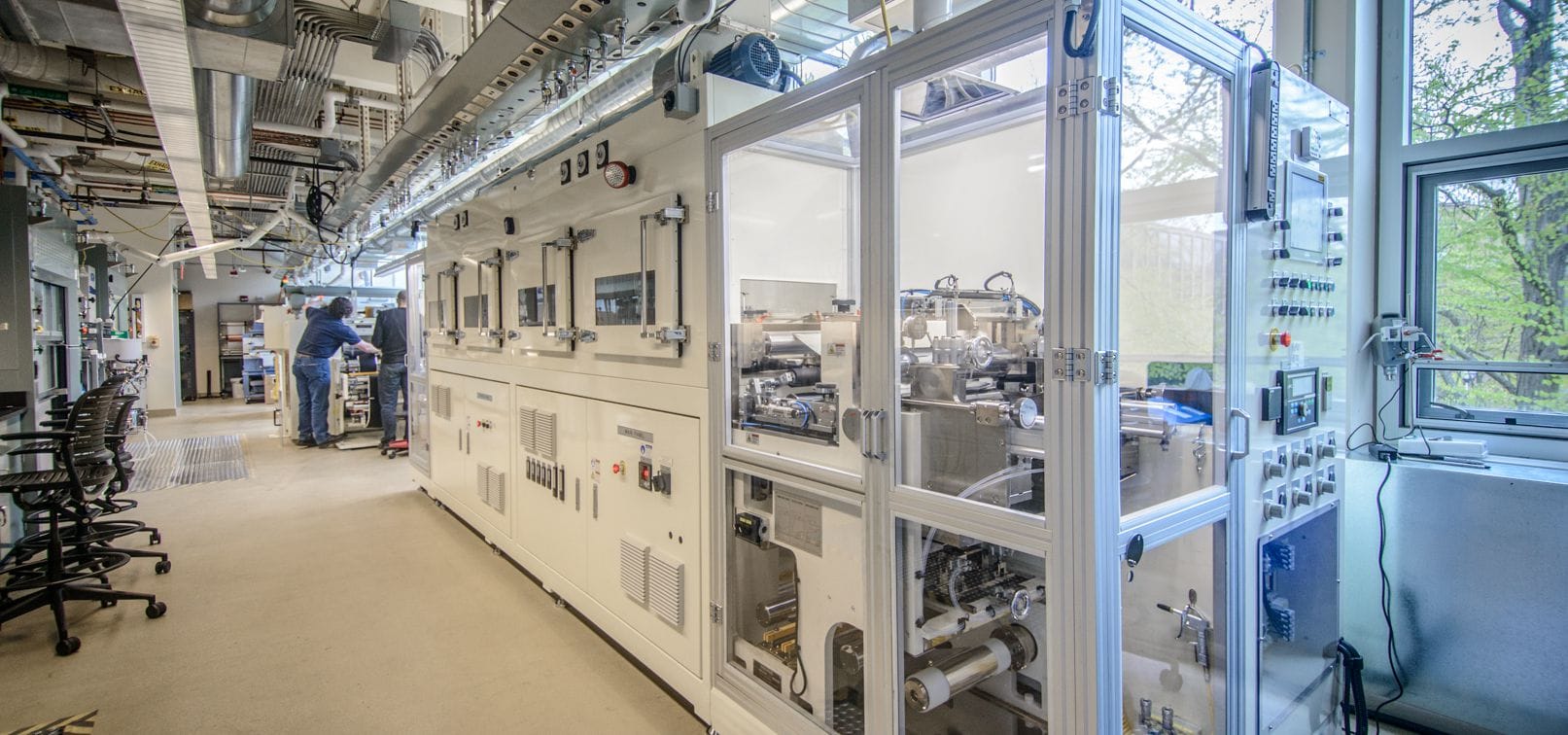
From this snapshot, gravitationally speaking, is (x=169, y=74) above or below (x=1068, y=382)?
above

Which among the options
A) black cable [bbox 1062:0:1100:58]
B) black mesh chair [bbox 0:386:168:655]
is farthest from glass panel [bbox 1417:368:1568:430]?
black mesh chair [bbox 0:386:168:655]

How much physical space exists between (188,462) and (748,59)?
750 cm

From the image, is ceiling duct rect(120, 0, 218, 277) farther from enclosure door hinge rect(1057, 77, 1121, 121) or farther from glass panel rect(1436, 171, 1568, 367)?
glass panel rect(1436, 171, 1568, 367)

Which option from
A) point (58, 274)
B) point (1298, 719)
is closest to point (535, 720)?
point (1298, 719)

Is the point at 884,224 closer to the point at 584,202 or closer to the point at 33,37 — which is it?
the point at 584,202

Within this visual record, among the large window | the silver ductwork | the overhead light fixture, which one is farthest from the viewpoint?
the silver ductwork

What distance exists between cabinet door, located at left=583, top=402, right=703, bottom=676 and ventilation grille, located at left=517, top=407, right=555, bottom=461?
0.42 meters

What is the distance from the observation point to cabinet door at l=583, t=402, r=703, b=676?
239 cm

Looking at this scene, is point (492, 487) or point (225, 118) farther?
point (492, 487)

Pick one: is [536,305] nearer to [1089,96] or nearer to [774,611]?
[774,611]

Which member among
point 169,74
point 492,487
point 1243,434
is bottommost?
point 492,487

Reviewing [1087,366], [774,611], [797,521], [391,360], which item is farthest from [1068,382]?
[391,360]

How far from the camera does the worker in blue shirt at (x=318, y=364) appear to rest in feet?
24.3

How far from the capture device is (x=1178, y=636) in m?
1.84
